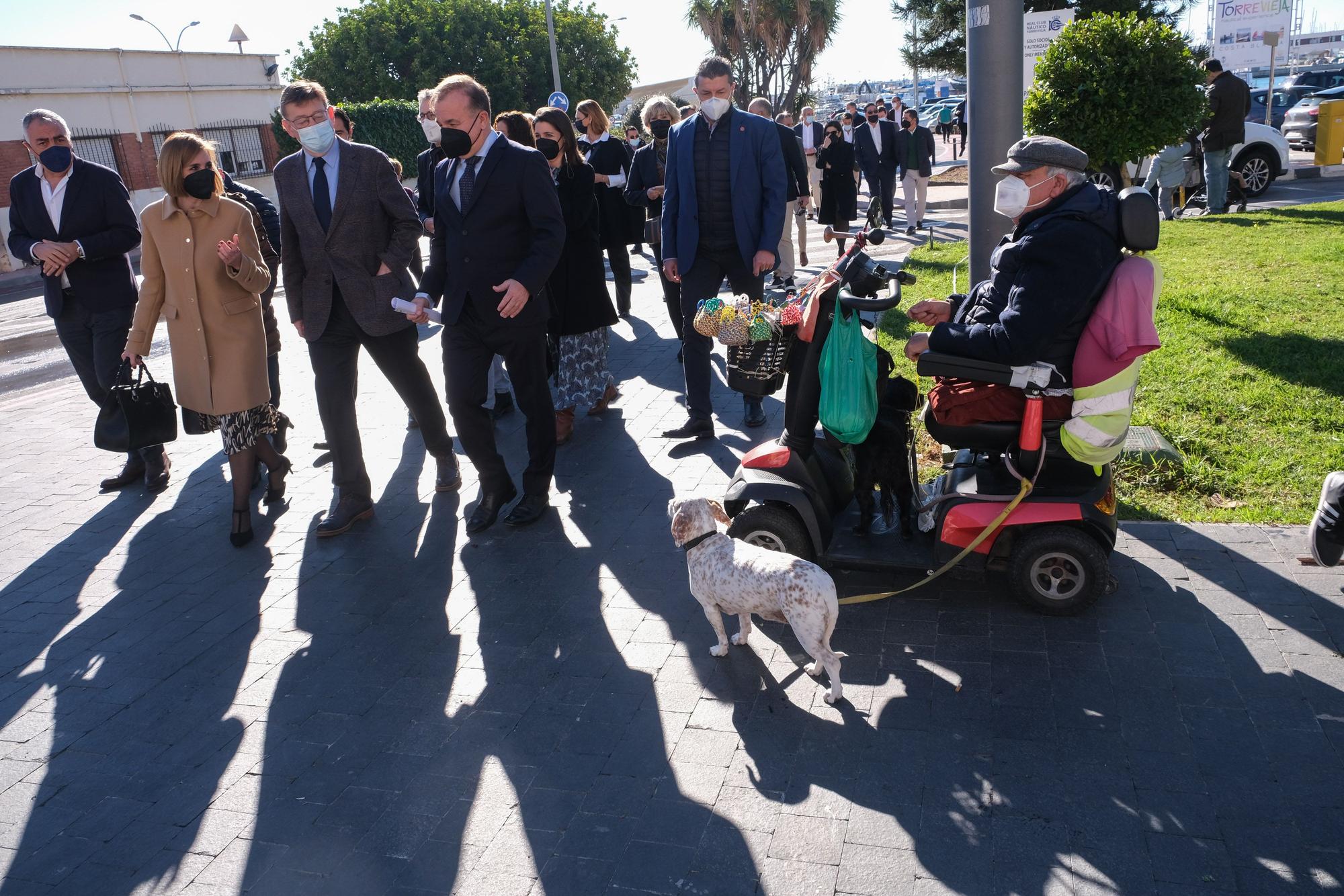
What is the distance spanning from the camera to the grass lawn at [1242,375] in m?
5.23

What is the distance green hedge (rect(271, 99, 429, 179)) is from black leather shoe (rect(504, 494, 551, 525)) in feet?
112

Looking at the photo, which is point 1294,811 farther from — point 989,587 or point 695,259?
point 695,259

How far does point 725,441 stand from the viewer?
6.63m

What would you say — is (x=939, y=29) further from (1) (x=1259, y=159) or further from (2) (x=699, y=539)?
(2) (x=699, y=539)

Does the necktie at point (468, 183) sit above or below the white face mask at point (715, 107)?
below

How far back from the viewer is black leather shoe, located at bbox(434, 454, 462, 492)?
629 centimetres

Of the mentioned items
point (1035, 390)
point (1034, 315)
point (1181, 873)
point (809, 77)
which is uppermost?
point (809, 77)

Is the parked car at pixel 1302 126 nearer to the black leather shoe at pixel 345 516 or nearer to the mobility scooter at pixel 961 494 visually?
the mobility scooter at pixel 961 494

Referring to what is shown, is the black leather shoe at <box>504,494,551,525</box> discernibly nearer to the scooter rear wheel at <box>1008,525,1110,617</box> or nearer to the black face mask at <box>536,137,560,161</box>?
the black face mask at <box>536,137,560,161</box>

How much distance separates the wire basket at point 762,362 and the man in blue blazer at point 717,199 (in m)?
1.74

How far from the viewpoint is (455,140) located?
5238 millimetres

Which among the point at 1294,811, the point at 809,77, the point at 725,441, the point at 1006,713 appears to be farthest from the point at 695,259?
the point at 809,77

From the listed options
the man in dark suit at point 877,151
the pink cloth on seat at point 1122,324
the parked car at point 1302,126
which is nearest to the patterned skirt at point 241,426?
the pink cloth on seat at point 1122,324

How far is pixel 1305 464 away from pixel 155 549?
21.1ft
